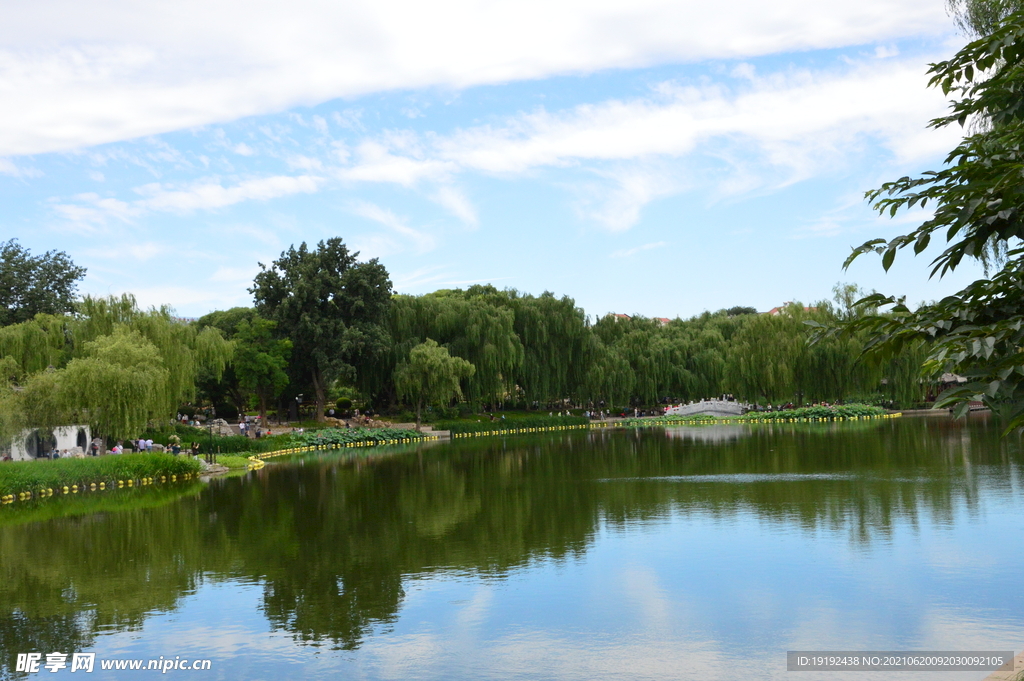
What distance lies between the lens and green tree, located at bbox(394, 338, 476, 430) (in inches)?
→ 1726

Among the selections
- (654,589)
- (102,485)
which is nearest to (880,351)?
(654,589)

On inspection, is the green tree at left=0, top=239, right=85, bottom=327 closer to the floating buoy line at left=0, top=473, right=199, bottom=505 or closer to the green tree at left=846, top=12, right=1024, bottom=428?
the floating buoy line at left=0, top=473, right=199, bottom=505

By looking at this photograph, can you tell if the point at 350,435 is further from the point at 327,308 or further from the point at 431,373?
the point at 327,308

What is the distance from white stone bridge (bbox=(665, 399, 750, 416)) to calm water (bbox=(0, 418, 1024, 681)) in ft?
108

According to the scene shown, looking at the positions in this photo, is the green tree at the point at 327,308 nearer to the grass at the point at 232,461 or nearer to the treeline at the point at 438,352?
the treeline at the point at 438,352

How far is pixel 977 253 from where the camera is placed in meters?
3.85

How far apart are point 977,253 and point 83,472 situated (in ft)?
78.0

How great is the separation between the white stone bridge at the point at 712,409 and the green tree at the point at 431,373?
17894 millimetres

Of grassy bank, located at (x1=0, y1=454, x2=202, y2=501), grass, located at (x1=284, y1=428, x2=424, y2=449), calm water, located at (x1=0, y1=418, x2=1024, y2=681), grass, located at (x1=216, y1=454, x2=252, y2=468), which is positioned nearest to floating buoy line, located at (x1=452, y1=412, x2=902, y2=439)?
grass, located at (x1=284, y1=428, x2=424, y2=449)

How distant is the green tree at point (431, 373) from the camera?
144 feet

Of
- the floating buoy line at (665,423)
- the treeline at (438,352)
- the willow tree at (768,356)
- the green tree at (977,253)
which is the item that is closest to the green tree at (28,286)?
the treeline at (438,352)

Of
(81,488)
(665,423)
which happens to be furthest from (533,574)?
(665,423)

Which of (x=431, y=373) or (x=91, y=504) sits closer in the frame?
(x=91, y=504)

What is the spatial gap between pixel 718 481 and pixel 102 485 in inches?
631
